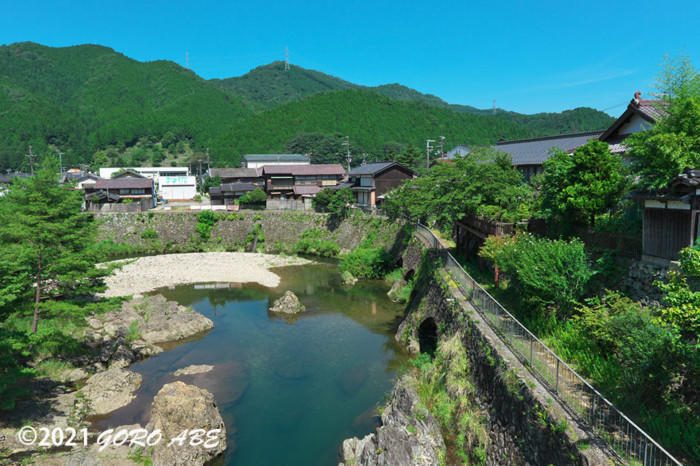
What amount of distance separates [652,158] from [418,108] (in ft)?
468

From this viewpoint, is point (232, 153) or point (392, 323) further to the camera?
point (232, 153)

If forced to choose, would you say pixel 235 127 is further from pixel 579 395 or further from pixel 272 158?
pixel 579 395

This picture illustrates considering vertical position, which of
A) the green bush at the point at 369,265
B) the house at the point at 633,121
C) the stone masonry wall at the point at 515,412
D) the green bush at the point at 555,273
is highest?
the house at the point at 633,121

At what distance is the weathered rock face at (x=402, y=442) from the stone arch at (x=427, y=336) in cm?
745

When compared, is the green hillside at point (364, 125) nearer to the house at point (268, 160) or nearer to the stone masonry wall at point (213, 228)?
the house at point (268, 160)

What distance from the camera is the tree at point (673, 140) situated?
1118 cm

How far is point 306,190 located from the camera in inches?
2542

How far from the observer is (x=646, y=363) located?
346 inches

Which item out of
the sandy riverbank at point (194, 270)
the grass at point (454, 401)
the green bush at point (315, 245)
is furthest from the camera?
the green bush at point (315, 245)

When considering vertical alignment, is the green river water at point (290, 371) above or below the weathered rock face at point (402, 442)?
below

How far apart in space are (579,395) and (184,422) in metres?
12.2

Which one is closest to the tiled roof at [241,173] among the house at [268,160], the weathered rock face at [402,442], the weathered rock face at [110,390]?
the house at [268,160]

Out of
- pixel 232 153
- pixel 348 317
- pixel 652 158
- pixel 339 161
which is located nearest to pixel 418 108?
pixel 339 161

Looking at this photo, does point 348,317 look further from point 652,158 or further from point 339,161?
point 339,161
